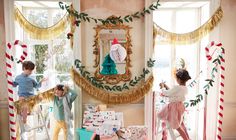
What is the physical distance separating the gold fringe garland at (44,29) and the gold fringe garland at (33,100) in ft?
2.60

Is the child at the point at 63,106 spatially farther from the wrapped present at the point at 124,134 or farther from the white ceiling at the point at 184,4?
the white ceiling at the point at 184,4

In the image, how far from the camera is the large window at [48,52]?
3.75 metres

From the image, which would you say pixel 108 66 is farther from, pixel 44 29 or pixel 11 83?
pixel 11 83

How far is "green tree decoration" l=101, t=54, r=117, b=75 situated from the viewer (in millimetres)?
3506

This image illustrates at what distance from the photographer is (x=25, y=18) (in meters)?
3.55

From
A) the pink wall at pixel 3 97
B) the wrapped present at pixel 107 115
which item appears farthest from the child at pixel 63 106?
the pink wall at pixel 3 97

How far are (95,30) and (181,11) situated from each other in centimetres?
143

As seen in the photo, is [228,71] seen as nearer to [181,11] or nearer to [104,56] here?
[181,11]

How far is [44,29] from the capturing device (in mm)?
3541

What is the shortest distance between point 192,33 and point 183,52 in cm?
40

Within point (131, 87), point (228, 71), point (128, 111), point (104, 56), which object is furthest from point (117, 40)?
point (228, 71)

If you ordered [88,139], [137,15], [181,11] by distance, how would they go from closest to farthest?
[88,139]
[137,15]
[181,11]

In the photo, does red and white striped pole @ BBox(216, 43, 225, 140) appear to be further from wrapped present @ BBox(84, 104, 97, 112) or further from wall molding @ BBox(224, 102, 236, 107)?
wrapped present @ BBox(84, 104, 97, 112)

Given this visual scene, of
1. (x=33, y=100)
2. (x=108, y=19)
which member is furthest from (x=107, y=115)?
(x=108, y=19)
